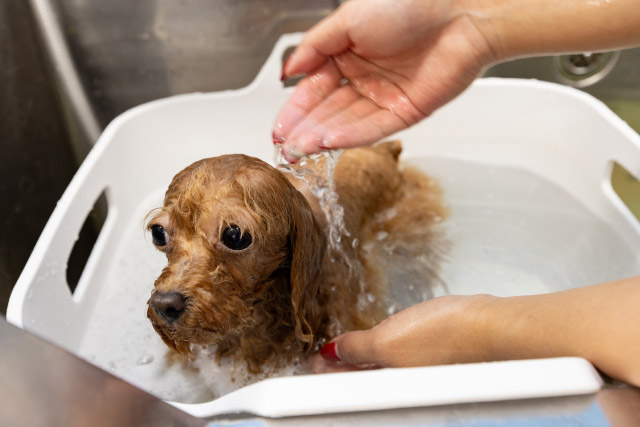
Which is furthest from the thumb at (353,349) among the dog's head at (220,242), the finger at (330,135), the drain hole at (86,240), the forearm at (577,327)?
the drain hole at (86,240)

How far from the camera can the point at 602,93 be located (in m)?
2.14

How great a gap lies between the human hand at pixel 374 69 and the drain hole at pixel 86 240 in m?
0.97

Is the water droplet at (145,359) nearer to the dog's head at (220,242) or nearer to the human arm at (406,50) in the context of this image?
the dog's head at (220,242)

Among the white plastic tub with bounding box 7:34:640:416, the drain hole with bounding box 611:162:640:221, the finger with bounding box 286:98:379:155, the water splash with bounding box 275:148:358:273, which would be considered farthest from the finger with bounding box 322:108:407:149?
the drain hole with bounding box 611:162:640:221

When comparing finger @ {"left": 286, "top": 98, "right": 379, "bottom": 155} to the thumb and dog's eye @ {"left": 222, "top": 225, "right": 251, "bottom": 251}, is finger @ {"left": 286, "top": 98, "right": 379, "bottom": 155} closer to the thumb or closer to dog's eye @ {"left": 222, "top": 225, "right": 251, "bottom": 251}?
dog's eye @ {"left": 222, "top": 225, "right": 251, "bottom": 251}

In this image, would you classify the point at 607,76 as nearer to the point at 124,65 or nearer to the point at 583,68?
the point at 583,68

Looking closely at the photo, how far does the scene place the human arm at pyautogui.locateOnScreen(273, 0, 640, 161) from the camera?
119 centimetres

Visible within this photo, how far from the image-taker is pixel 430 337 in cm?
101

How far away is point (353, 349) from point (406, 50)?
2.47 feet

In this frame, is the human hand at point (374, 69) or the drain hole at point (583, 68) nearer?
the human hand at point (374, 69)

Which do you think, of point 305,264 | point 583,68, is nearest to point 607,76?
point 583,68

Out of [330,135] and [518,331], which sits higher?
[330,135]

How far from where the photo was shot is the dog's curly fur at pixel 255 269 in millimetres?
1058

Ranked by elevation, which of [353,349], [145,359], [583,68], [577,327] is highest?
[577,327]
